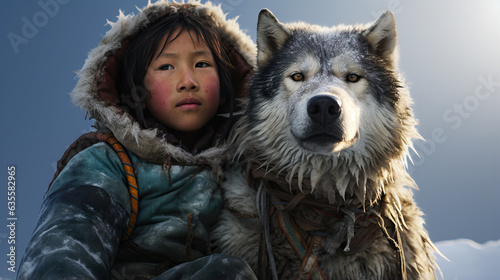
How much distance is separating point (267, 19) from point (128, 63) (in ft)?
3.65

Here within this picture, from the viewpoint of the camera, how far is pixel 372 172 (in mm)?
2596

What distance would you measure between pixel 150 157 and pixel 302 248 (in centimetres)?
110

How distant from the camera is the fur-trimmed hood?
2.79 m

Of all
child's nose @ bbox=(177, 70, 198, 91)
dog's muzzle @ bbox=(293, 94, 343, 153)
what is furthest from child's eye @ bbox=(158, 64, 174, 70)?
dog's muzzle @ bbox=(293, 94, 343, 153)

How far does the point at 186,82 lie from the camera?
9.98ft

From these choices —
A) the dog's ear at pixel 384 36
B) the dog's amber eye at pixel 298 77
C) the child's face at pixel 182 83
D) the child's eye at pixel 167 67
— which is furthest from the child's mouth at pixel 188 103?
the dog's ear at pixel 384 36

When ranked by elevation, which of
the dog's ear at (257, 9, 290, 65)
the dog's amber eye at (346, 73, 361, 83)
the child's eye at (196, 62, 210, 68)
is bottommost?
the child's eye at (196, 62, 210, 68)

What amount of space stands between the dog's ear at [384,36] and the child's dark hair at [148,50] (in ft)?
3.62

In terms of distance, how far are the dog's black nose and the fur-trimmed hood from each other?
841mm

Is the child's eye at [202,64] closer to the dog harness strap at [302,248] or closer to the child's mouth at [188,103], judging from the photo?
the child's mouth at [188,103]

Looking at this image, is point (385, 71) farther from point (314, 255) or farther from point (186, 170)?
point (186, 170)

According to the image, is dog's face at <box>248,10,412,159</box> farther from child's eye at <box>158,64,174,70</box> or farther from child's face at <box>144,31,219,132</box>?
child's eye at <box>158,64,174,70</box>

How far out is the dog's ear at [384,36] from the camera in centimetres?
274

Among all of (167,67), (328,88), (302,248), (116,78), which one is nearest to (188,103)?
(167,67)
